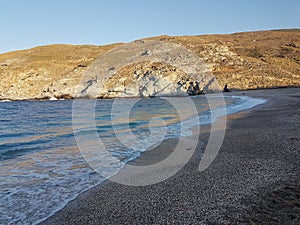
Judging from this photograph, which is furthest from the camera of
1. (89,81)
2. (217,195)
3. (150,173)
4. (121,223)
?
(89,81)

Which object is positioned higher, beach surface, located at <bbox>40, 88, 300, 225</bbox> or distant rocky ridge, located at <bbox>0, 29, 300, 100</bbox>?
distant rocky ridge, located at <bbox>0, 29, 300, 100</bbox>

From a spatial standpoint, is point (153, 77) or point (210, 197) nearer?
point (210, 197)

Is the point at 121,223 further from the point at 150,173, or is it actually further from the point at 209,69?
the point at 209,69

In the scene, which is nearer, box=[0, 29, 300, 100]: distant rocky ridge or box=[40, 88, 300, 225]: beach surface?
box=[40, 88, 300, 225]: beach surface

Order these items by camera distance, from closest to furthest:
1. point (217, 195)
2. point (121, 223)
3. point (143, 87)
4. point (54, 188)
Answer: point (121, 223), point (217, 195), point (54, 188), point (143, 87)

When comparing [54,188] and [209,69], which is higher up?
[209,69]

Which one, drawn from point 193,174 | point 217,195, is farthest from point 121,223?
point 193,174

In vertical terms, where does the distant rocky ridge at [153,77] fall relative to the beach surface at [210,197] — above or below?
above

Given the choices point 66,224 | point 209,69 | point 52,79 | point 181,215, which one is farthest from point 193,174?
point 52,79

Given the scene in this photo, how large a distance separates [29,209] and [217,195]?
3004mm

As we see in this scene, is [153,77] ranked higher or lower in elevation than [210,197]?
higher

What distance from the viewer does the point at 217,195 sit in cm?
415

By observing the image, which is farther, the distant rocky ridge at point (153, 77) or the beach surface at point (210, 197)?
the distant rocky ridge at point (153, 77)

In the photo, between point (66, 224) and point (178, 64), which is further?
point (178, 64)
